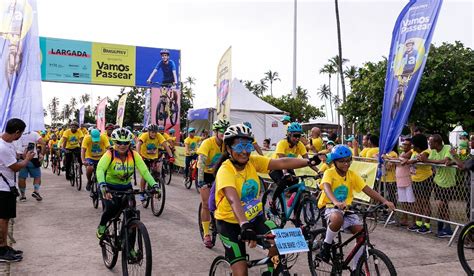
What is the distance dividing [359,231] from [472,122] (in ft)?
63.2

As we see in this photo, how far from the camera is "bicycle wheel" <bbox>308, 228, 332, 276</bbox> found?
16.9ft

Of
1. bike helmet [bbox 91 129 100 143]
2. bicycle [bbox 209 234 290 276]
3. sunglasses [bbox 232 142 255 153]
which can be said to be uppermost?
bike helmet [bbox 91 129 100 143]

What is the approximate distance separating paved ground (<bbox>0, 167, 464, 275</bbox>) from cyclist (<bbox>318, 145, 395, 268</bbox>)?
1.07 metres

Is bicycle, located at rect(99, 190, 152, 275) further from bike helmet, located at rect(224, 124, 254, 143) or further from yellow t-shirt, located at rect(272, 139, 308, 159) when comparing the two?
yellow t-shirt, located at rect(272, 139, 308, 159)

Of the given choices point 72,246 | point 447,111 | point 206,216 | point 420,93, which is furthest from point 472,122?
point 72,246

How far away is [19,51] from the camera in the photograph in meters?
7.38

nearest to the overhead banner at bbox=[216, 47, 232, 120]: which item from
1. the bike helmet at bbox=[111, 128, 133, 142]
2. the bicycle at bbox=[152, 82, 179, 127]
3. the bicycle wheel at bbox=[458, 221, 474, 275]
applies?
the bike helmet at bbox=[111, 128, 133, 142]

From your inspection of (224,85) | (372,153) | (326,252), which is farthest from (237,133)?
(224,85)

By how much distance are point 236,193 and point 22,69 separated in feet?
16.8

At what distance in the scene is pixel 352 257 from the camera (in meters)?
4.73

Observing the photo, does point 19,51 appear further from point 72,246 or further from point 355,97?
point 355,97

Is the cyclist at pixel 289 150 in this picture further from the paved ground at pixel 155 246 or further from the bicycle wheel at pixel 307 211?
the paved ground at pixel 155 246

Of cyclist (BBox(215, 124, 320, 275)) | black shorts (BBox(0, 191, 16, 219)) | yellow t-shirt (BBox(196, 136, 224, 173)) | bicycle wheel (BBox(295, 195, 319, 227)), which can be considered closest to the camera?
cyclist (BBox(215, 124, 320, 275))

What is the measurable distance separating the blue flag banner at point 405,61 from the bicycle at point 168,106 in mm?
14500
